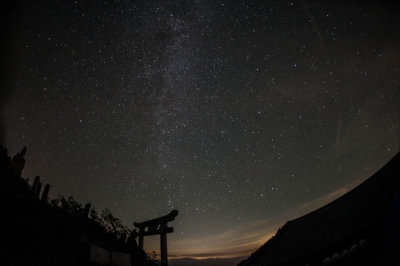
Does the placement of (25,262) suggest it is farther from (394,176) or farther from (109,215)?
(109,215)

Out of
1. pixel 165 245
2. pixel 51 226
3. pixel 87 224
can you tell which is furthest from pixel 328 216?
pixel 51 226

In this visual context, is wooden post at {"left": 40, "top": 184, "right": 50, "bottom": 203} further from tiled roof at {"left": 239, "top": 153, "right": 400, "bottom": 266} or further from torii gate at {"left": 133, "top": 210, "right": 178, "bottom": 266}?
tiled roof at {"left": 239, "top": 153, "right": 400, "bottom": 266}

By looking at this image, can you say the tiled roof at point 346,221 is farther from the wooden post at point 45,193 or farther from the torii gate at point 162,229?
the wooden post at point 45,193

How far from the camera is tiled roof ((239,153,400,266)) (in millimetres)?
8048

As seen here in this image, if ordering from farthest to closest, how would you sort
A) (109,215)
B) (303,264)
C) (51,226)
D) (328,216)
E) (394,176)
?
(109,215) < (328,216) < (394,176) < (303,264) < (51,226)

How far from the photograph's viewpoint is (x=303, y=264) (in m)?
9.01

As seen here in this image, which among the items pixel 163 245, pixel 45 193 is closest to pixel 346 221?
pixel 163 245

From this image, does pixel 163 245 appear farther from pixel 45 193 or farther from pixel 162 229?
pixel 45 193

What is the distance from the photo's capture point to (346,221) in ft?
30.8

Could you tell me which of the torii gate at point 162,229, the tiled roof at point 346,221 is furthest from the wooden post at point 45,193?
the tiled roof at point 346,221

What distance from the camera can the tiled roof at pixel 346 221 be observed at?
8048 millimetres

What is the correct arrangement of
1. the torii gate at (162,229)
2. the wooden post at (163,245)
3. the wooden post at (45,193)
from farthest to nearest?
1. the torii gate at (162,229)
2. the wooden post at (163,245)
3. the wooden post at (45,193)

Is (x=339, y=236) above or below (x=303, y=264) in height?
above

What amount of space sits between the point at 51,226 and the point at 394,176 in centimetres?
1439
